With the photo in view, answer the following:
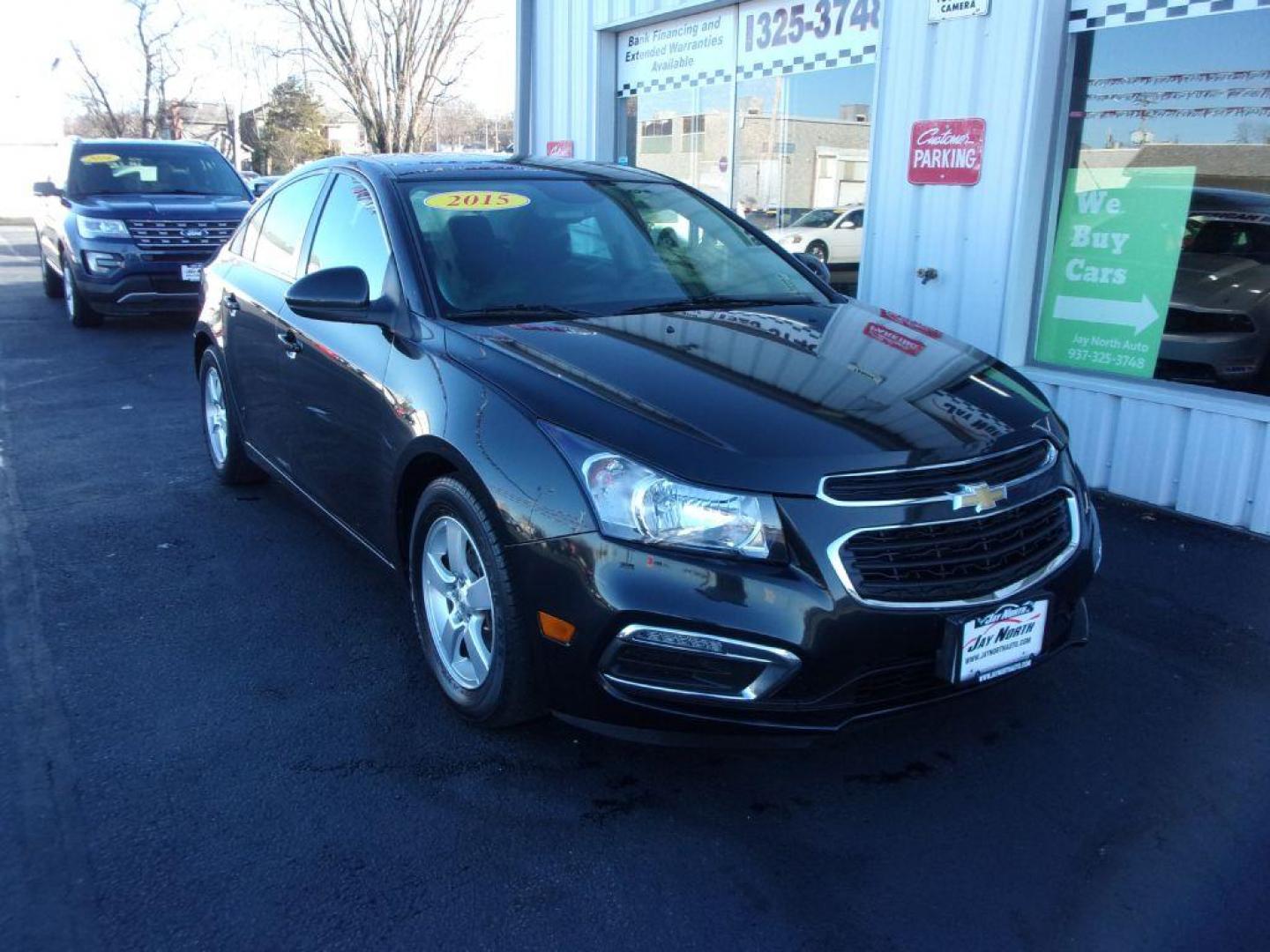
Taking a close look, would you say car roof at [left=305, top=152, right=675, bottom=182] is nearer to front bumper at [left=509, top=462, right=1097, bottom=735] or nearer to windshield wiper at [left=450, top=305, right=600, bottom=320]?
windshield wiper at [left=450, top=305, right=600, bottom=320]

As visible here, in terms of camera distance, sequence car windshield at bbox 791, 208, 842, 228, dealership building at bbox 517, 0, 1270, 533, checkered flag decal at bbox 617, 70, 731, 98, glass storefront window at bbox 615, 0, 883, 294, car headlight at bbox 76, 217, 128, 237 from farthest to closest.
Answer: car headlight at bbox 76, 217, 128, 237 < checkered flag decal at bbox 617, 70, 731, 98 < car windshield at bbox 791, 208, 842, 228 < glass storefront window at bbox 615, 0, 883, 294 < dealership building at bbox 517, 0, 1270, 533

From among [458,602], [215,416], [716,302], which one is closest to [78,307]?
[215,416]

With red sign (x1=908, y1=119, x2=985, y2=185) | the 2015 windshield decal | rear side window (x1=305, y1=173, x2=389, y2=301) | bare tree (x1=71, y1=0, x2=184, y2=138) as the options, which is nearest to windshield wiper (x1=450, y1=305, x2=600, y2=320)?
rear side window (x1=305, y1=173, x2=389, y2=301)

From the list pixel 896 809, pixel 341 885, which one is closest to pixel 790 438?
pixel 896 809

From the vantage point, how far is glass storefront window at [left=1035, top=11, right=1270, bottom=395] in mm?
5168

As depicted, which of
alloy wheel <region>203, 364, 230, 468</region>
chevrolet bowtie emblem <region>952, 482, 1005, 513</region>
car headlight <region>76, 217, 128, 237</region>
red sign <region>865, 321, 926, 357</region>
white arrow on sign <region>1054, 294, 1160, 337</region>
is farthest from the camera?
car headlight <region>76, 217, 128, 237</region>

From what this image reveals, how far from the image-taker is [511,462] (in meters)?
2.87

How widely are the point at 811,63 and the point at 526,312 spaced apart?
5177mm

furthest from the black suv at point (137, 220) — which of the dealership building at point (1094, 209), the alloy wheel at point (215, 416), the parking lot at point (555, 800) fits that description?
the parking lot at point (555, 800)

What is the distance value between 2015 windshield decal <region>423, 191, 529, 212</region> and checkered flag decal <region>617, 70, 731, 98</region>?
17.3 feet

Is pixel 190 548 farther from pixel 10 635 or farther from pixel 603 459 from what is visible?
pixel 603 459

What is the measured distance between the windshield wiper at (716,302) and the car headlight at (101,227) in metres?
8.32

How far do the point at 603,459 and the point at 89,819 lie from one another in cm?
163

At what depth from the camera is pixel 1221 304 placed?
5.39 meters
